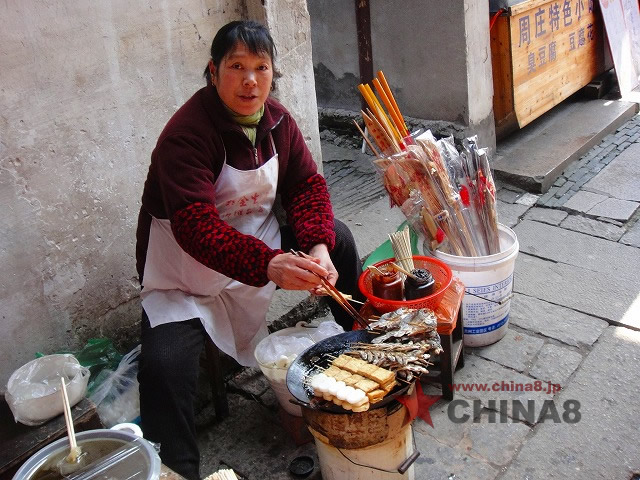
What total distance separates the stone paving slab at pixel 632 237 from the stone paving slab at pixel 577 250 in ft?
0.26

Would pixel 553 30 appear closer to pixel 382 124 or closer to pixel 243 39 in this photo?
pixel 382 124

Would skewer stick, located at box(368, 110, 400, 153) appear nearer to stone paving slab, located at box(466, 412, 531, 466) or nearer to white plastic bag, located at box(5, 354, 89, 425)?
stone paving slab, located at box(466, 412, 531, 466)

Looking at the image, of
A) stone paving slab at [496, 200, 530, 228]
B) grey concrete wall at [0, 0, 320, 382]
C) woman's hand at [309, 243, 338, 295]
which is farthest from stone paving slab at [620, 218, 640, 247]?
grey concrete wall at [0, 0, 320, 382]

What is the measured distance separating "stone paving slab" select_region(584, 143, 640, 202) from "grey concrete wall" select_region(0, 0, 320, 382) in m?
3.57

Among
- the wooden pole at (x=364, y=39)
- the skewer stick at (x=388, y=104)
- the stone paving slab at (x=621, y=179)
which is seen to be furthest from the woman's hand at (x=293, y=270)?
the wooden pole at (x=364, y=39)

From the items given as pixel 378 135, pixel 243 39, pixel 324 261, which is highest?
pixel 243 39

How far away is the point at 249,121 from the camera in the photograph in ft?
9.84

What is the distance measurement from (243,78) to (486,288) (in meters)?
1.77

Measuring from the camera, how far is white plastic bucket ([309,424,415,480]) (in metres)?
2.62

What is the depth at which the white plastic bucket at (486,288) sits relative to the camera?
11.6ft

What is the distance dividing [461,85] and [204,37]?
287cm

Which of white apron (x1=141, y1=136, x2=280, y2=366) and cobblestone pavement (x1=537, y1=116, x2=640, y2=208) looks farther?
cobblestone pavement (x1=537, y1=116, x2=640, y2=208)

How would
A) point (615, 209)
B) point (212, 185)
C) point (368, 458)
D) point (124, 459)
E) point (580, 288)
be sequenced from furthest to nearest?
point (615, 209) → point (580, 288) → point (212, 185) → point (368, 458) → point (124, 459)

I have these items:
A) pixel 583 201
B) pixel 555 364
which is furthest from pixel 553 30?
pixel 555 364
